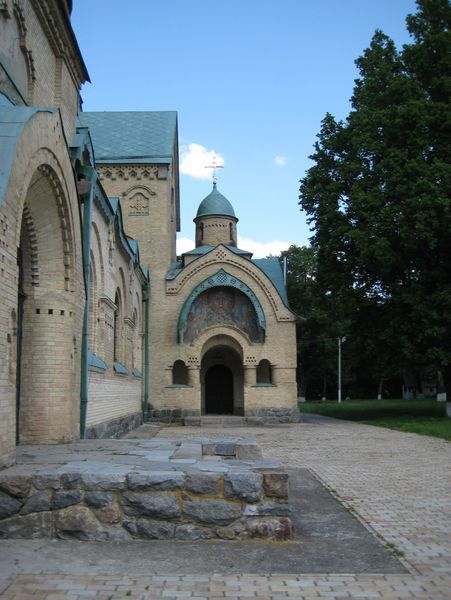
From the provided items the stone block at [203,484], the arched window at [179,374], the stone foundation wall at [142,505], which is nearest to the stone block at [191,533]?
the stone foundation wall at [142,505]

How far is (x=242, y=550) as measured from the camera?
516cm

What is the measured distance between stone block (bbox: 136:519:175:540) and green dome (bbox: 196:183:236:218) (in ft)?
86.1

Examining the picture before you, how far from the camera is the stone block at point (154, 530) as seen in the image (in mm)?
5398

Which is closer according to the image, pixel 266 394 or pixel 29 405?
pixel 29 405

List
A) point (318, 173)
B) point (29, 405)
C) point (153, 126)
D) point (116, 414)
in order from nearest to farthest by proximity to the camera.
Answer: point (29, 405) < point (116, 414) < point (318, 173) < point (153, 126)

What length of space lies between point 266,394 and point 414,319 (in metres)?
7.01

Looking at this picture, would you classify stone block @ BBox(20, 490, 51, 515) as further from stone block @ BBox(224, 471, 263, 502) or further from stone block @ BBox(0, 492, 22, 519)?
stone block @ BBox(224, 471, 263, 502)

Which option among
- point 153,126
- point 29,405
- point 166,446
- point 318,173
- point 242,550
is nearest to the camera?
point 242,550

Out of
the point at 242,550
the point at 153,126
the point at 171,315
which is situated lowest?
the point at 242,550

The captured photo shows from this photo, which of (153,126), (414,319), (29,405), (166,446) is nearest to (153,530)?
(166,446)

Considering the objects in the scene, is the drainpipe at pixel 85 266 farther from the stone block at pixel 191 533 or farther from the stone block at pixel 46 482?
the stone block at pixel 191 533

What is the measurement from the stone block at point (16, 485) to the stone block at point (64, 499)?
0.81ft

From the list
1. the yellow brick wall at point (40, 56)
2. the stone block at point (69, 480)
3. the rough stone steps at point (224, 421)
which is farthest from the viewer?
the rough stone steps at point (224, 421)

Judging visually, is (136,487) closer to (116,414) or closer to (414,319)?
(116,414)
